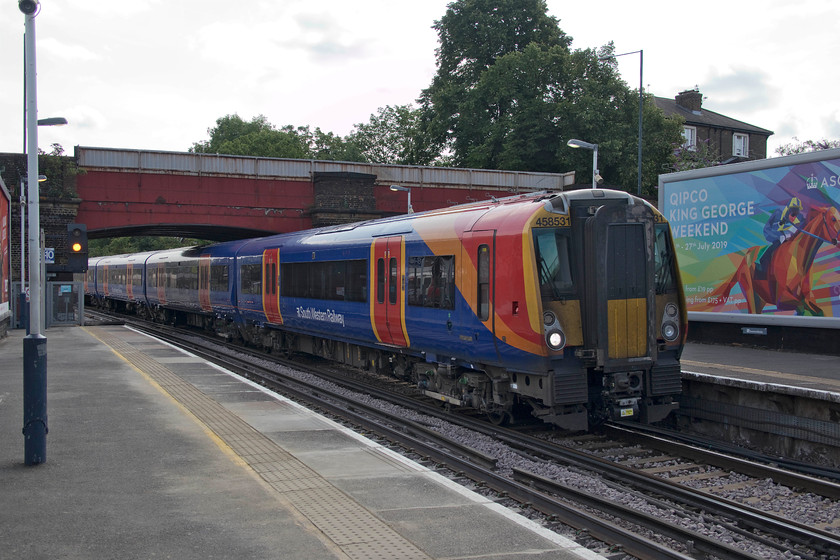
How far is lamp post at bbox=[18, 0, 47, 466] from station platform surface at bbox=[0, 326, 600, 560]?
27 centimetres

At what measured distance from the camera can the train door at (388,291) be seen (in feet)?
40.9

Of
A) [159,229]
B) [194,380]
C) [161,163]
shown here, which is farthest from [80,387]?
[159,229]

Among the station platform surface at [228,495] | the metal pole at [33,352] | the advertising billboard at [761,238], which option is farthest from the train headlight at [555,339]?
the advertising billboard at [761,238]

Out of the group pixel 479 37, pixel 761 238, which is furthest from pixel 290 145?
pixel 761 238

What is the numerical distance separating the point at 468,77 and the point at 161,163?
2520 centimetres

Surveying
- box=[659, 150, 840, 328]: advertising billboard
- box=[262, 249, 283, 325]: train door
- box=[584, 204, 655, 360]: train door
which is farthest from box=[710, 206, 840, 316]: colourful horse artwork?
box=[262, 249, 283, 325]: train door

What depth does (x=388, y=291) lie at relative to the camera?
12891 millimetres

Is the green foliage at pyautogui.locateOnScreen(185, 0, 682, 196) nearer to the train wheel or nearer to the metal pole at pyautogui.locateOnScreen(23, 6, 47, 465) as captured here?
the train wheel

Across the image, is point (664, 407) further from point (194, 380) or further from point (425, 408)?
point (194, 380)

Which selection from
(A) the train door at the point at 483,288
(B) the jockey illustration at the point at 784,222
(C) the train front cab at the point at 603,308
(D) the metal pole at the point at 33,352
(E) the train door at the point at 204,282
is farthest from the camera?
(E) the train door at the point at 204,282

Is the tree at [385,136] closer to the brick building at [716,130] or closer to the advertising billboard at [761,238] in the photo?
the brick building at [716,130]

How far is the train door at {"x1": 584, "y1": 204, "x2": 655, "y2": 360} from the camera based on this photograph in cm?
929

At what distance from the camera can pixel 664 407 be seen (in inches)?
392

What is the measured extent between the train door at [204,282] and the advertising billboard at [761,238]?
48.2 feet
